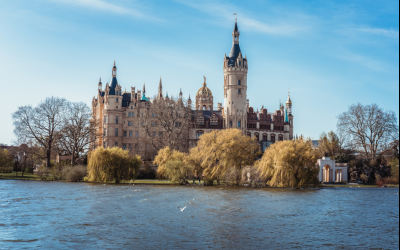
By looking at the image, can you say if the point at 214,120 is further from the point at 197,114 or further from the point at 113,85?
the point at 113,85

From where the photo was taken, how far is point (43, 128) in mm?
72188

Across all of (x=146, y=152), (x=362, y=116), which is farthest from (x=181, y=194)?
(x=146, y=152)

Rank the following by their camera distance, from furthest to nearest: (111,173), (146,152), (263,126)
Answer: (263,126) → (146,152) → (111,173)

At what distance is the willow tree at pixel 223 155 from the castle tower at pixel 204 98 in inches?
3262

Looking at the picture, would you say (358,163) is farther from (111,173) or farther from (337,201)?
(111,173)

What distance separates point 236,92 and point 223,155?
44182mm

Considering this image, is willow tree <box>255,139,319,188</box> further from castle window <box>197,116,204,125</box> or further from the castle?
castle window <box>197,116,204,125</box>

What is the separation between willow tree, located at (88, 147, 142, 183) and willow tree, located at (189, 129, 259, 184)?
8493 mm

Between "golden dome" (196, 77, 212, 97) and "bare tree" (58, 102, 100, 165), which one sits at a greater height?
"golden dome" (196, 77, 212, 97)

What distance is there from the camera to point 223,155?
58219 millimetres

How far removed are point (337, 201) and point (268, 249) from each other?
76.6 feet

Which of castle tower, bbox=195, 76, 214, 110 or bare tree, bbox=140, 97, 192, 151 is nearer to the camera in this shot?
Answer: bare tree, bbox=140, 97, 192, 151

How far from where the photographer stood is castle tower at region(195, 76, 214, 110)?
472 ft

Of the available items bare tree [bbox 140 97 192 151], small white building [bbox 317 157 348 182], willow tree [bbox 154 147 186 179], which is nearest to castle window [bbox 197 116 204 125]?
bare tree [bbox 140 97 192 151]
